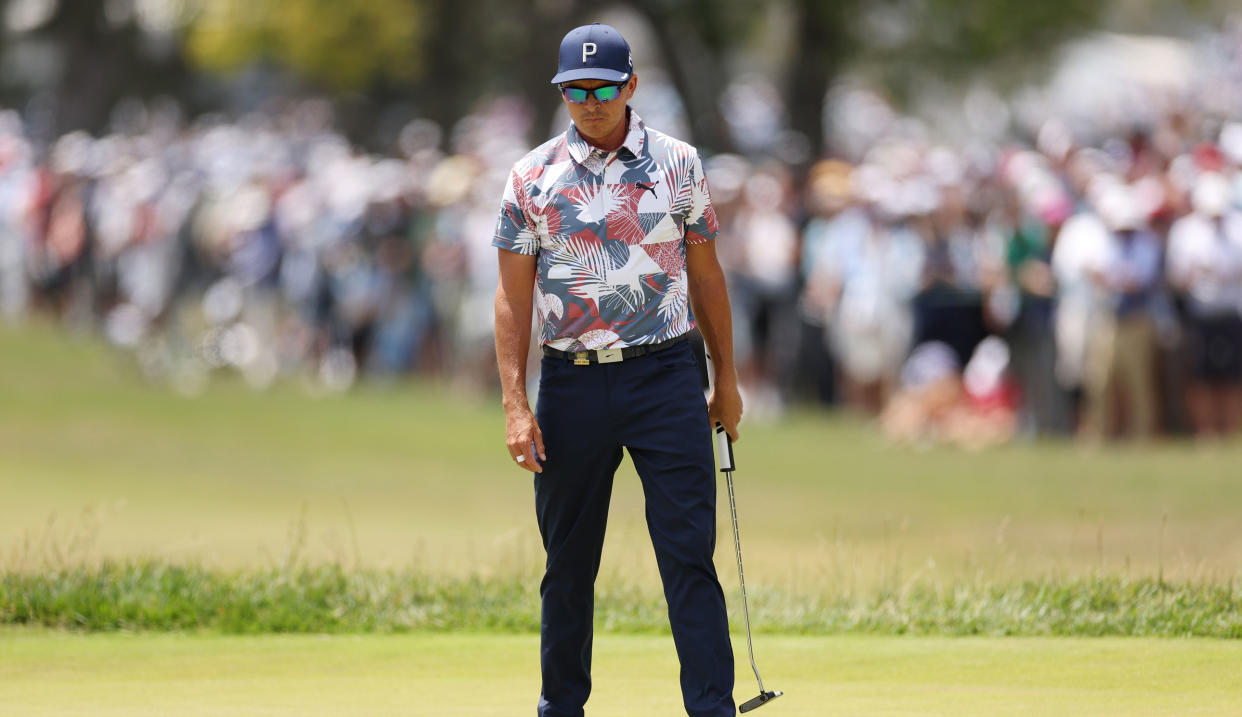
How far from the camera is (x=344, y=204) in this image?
22.4m

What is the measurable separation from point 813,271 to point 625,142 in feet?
42.6

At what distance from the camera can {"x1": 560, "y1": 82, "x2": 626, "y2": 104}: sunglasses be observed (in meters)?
5.93

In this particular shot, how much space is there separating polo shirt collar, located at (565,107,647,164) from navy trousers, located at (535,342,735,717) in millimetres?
612

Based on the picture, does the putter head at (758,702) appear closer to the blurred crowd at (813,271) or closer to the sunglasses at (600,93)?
the sunglasses at (600,93)

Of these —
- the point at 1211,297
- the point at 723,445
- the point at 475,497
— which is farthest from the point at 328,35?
the point at 723,445

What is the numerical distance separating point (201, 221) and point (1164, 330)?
12.7 metres

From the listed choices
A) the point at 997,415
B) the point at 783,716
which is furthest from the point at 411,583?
the point at 997,415

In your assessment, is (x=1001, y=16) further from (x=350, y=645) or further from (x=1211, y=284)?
(x=350, y=645)

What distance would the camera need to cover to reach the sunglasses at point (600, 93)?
5926 mm

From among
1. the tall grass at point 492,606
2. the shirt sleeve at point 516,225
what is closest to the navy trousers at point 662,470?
the shirt sleeve at point 516,225

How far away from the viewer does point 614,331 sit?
19.7 feet

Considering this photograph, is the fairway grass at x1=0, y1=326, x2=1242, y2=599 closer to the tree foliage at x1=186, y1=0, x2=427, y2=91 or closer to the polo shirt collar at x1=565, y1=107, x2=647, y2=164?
the polo shirt collar at x1=565, y1=107, x2=647, y2=164

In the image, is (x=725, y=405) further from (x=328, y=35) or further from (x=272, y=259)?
(x=328, y=35)

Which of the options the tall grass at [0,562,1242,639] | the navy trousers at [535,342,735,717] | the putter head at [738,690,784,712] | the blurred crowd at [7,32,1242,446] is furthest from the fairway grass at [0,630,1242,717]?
the blurred crowd at [7,32,1242,446]
